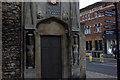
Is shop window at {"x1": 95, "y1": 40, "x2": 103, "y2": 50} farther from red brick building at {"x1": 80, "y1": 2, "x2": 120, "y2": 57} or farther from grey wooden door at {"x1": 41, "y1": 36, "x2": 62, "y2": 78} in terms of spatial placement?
grey wooden door at {"x1": 41, "y1": 36, "x2": 62, "y2": 78}

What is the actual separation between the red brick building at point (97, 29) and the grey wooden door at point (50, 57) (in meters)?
23.1

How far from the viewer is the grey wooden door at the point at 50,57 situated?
886cm

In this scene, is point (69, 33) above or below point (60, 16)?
below

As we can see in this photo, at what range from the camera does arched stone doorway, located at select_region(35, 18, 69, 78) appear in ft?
28.7

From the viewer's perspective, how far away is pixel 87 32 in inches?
1512

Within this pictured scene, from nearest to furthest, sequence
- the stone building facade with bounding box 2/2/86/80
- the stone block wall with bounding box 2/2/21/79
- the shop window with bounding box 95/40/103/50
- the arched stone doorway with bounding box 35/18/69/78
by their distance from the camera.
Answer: the stone block wall with bounding box 2/2/21/79, the stone building facade with bounding box 2/2/86/80, the arched stone doorway with bounding box 35/18/69/78, the shop window with bounding box 95/40/103/50

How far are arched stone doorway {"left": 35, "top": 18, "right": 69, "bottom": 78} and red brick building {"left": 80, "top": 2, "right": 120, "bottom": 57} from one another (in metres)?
22.8

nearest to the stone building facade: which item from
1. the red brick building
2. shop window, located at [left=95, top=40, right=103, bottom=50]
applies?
the red brick building

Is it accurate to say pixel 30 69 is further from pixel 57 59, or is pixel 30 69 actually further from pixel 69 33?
pixel 69 33

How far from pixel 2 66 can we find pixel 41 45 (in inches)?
84.6

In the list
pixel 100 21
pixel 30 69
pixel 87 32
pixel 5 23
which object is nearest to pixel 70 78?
pixel 30 69

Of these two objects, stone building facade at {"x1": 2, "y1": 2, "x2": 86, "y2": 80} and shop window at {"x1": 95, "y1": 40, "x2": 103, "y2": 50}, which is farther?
shop window at {"x1": 95, "y1": 40, "x2": 103, "y2": 50}

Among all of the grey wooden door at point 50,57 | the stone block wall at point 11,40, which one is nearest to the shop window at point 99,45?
the grey wooden door at point 50,57

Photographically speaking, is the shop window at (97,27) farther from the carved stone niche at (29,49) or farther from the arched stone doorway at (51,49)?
the carved stone niche at (29,49)
